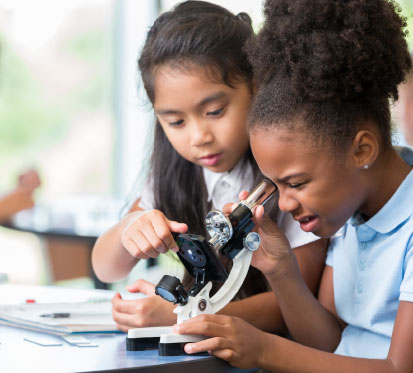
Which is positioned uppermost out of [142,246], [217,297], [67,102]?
[67,102]

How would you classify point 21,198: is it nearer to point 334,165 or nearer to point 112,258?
point 112,258

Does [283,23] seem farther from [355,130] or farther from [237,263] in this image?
[237,263]

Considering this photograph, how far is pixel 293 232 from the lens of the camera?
1.62 m

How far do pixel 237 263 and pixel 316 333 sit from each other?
1.30 ft

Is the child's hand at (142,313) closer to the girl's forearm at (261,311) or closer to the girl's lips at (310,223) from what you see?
the girl's forearm at (261,311)

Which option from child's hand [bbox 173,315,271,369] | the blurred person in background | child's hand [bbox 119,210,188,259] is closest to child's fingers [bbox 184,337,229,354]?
child's hand [bbox 173,315,271,369]

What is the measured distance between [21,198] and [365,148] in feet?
7.45

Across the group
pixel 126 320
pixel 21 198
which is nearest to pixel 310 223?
pixel 126 320

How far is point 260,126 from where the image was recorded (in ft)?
4.24

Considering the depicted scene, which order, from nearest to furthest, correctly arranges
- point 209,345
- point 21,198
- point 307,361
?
point 209,345 < point 307,361 < point 21,198

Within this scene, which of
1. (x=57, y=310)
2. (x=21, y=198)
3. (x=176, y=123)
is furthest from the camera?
(x=21, y=198)

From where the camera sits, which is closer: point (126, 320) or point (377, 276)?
point (126, 320)

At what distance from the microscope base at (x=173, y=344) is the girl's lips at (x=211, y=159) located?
57 centimetres

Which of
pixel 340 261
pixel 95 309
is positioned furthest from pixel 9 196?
pixel 340 261
